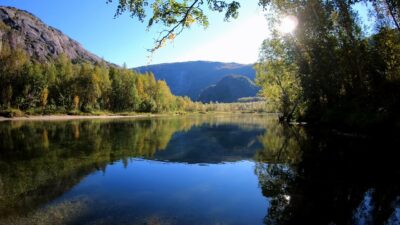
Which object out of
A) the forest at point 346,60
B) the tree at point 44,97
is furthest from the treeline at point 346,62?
the tree at point 44,97

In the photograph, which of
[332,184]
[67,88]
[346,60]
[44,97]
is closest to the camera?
[332,184]

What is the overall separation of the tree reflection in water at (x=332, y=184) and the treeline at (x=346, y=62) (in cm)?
764

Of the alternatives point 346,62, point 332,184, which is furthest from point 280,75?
point 332,184

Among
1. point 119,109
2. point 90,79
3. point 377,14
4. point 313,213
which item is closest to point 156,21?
point 313,213

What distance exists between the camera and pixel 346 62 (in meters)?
40.0

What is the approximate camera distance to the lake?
1148 cm

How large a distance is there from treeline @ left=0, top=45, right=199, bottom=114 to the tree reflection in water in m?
89.6

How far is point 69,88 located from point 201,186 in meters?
103

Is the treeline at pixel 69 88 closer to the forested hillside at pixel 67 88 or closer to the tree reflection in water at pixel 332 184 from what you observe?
the forested hillside at pixel 67 88

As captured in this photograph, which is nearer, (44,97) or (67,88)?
(44,97)

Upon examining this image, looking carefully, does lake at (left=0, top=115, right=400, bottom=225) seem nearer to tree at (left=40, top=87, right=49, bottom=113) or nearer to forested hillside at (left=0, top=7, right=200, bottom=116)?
forested hillside at (left=0, top=7, right=200, bottom=116)

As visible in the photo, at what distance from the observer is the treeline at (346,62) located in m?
33.5

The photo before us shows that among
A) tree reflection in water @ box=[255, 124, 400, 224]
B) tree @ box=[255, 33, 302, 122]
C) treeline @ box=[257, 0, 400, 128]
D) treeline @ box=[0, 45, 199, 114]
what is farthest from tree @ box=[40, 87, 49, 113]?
tree reflection in water @ box=[255, 124, 400, 224]

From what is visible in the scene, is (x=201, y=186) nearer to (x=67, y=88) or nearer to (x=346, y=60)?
(x=346, y=60)
